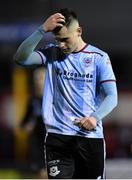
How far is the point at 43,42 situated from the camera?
20.1m

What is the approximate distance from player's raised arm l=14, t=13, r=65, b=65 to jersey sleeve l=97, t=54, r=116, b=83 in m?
0.50

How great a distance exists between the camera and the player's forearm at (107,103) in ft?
23.8

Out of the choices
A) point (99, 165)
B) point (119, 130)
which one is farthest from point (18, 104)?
point (99, 165)

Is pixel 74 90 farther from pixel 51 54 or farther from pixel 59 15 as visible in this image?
pixel 59 15

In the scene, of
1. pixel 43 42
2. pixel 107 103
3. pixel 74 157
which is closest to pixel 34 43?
pixel 107 103

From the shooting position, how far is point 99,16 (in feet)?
73.6

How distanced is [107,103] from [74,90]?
33cm

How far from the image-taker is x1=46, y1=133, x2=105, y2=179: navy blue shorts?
7.43 m

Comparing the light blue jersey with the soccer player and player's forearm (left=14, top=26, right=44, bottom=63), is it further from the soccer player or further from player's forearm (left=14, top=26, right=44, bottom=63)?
player's forearm (left=14, top=26, right=44, bottom=63)

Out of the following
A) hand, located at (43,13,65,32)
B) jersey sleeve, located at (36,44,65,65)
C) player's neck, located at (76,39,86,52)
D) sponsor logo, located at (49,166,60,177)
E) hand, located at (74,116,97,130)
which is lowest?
sponsor logo, located at (49,166,60,177)

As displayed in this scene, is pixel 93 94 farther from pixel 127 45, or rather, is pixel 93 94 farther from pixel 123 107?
pixel 127 45

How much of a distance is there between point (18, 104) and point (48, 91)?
1310 cm

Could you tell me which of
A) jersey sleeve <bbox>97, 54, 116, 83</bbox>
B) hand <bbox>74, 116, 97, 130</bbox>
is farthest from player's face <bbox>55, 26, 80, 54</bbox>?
hand <bbox>74, 116, 97, 130</bbox>

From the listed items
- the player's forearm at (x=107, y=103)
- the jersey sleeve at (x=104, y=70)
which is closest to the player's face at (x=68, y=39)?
the jersey sleeve at (x=104, y=70)
